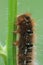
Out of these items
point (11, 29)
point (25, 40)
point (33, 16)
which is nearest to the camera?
point (11, 29)

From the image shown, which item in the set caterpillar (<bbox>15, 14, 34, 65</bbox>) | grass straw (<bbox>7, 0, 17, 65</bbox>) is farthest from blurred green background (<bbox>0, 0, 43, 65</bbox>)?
grass straw (<bbox>7, 0, 17, 65</bbox>)

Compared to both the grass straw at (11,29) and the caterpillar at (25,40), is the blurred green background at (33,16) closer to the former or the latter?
the caterpillar at (25,40)

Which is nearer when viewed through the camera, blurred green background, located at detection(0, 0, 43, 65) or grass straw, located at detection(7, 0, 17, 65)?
grass straw, located at detection(7, 0, 17, 65)

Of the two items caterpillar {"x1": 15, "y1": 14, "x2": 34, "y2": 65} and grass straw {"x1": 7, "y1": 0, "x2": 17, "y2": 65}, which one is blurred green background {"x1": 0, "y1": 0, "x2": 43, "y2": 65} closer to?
caterpillar {"x1": 15, "y1": 14, "x2": 34, "y2": 65}

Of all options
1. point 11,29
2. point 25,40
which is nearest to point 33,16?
point 25,40

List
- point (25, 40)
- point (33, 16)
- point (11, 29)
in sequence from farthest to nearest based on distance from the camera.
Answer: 1. point (33, 16)
2. point (25, 40)
3. point (11, 29)

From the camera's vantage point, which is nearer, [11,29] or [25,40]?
[11,29]

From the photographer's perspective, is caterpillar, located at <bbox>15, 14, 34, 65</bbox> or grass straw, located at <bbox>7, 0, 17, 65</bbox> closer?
grass straw, located at <bbox>7, 0, 17, 65</bbox>

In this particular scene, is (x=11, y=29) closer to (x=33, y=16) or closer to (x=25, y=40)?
(x=25, y=40)

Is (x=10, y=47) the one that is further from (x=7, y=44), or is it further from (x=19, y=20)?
(x=19, y=20)
